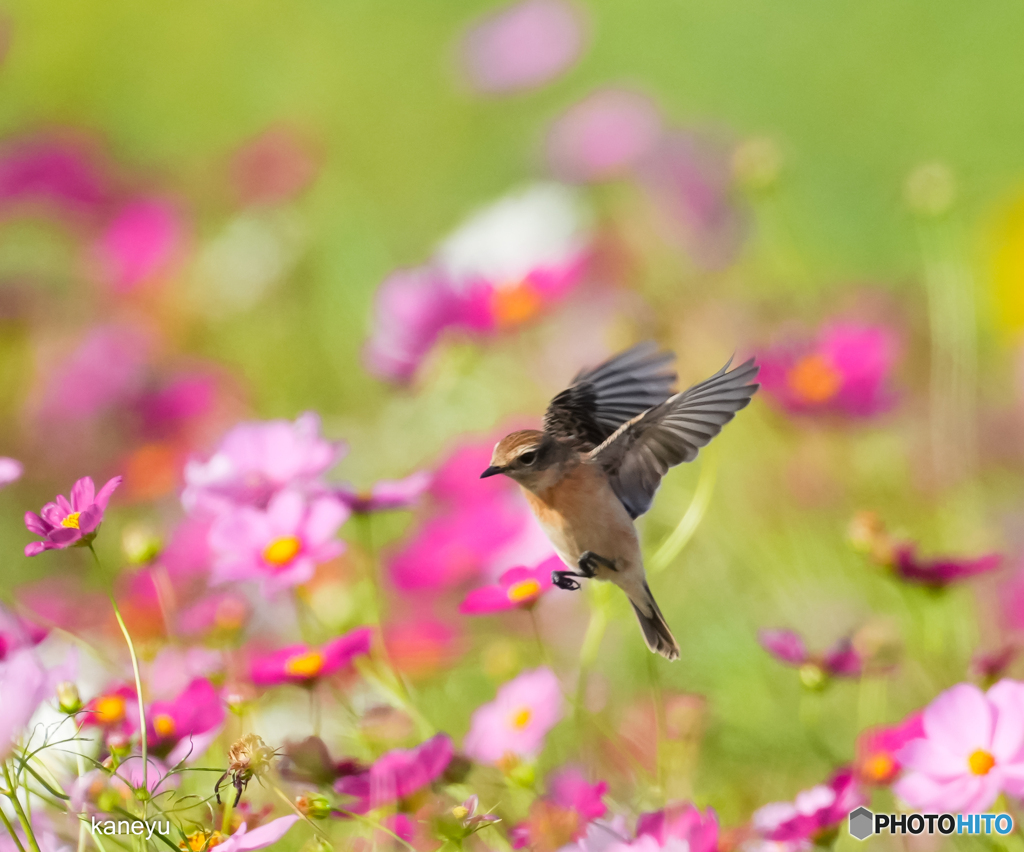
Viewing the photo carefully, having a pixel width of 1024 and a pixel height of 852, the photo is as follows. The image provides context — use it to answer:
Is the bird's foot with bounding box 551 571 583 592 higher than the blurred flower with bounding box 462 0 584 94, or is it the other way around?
the blurred flower with bounding box 462 0 584 94

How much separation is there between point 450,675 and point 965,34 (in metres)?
2.19

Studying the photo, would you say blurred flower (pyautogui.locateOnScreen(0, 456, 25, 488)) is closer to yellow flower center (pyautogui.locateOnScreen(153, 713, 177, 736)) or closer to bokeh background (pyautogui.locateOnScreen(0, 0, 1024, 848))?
yellow flower center (pyautogui.locateOnScreen(153, 713, 177, 736))

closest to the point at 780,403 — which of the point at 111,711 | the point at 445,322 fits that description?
the point at 445,322

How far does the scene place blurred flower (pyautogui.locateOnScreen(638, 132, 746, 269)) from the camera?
1.79 m

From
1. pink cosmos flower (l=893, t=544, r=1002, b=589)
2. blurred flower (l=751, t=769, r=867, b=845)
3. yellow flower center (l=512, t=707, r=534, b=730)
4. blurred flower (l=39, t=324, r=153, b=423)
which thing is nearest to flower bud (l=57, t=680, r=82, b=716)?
yellow flower center (l=512, t=707, r=534, b=730)

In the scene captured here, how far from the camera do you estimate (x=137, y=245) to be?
193 centimetres

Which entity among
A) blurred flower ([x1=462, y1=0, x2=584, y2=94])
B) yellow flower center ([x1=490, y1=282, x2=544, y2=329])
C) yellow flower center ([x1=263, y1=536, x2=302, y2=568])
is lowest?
yellow flower center ([x1=263, y1=536, x2=302, y2=568])

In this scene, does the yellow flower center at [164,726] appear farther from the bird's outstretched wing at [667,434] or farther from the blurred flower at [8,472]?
the bird's outstretched wing at [667,434]

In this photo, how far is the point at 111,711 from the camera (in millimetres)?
628

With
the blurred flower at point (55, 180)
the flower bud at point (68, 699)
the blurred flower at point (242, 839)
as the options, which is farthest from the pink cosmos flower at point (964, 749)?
the blurred flower at point (55, 180)

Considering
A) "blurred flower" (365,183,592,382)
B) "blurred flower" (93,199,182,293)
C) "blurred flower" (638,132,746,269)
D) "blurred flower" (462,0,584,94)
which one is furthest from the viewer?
"blurred flower" (462,0,584,94)

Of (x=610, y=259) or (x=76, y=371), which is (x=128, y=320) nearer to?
(x=76, y=371)

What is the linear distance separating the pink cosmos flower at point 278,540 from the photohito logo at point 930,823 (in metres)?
0.36

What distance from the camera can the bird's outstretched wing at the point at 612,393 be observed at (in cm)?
68
